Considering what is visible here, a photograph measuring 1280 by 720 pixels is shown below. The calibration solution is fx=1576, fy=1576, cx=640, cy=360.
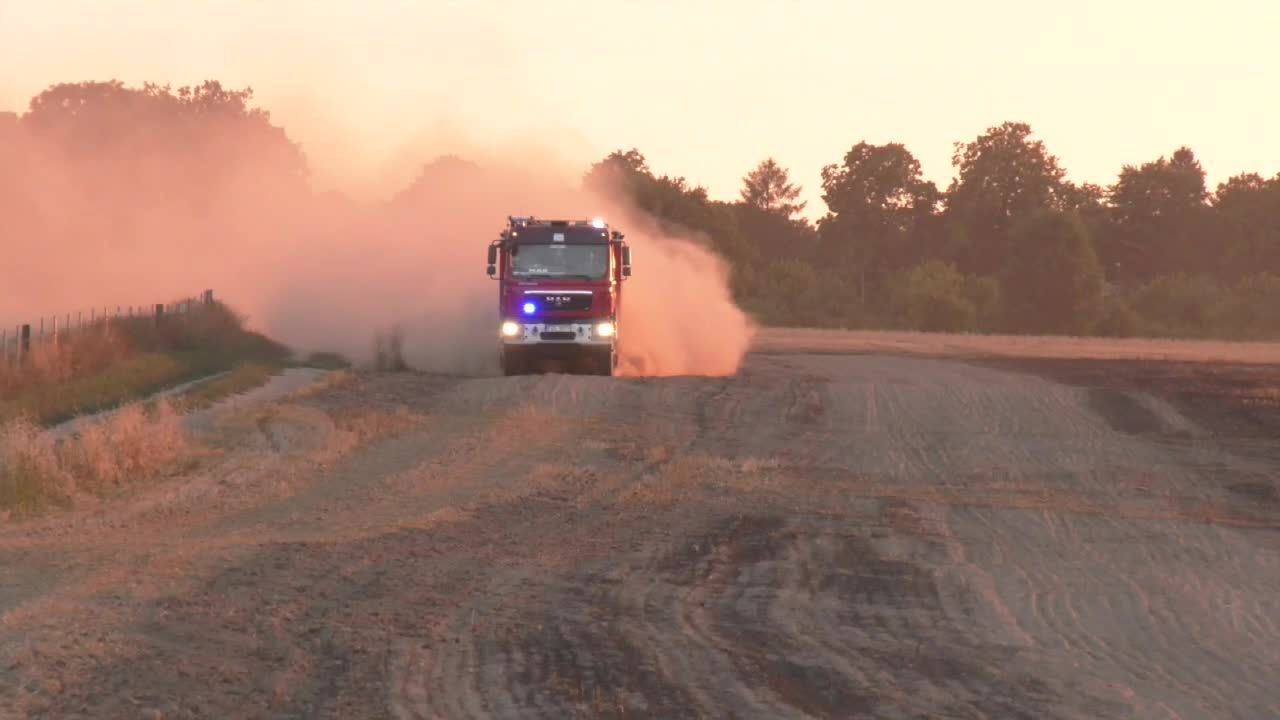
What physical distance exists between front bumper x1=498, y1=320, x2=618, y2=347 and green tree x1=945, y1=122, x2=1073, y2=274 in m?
80.4

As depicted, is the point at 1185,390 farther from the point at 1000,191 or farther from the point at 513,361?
the point at 1000,191

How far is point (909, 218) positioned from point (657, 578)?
11003 centimetres

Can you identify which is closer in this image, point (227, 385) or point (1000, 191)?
point (227, 385)

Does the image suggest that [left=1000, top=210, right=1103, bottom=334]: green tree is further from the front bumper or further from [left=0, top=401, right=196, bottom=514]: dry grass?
[left=0, top=401, right=196, bottom=514]: dry grass

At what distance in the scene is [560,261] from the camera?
31062 millimetres

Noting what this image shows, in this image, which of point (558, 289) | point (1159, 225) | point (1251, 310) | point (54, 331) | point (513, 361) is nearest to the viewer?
point (558, 289)

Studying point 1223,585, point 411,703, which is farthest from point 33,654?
point 1223,585

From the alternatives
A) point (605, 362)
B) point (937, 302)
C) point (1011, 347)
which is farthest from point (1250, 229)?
point (605, 362)

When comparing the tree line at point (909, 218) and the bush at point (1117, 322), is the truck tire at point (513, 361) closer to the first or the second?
the tree line at point (909, 218)

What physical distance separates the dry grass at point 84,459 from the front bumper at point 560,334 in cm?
1191

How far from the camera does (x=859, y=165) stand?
120562 mm

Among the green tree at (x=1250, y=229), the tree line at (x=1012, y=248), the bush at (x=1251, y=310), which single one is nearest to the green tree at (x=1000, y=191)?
the tree line at (x=1012, y=248)

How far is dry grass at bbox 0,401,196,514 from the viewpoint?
15352mm

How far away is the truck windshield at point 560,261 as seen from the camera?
1220 inches
